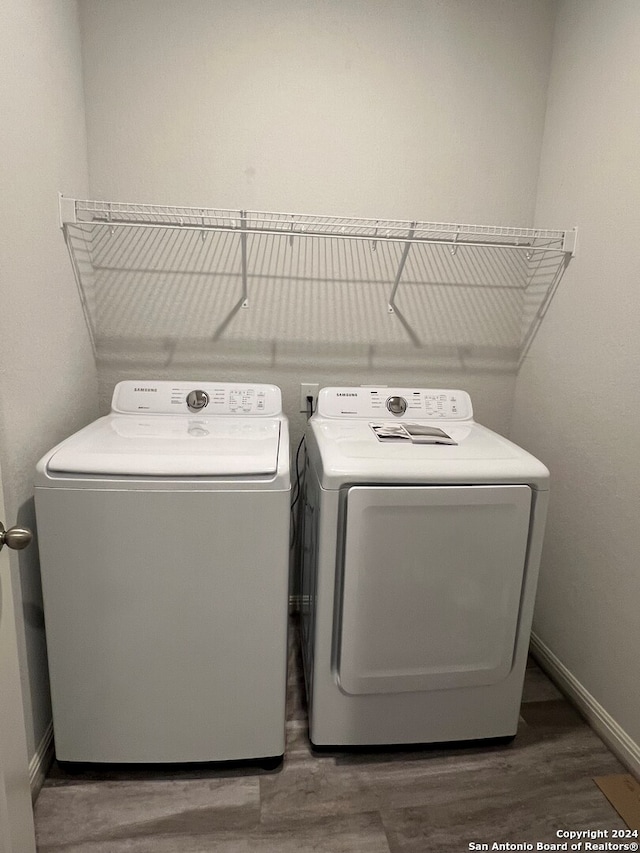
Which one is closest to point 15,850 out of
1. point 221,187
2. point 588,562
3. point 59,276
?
point 59,276

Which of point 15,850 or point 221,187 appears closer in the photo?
point 15,850

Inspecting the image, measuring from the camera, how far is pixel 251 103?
1.87m

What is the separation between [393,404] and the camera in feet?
6.30

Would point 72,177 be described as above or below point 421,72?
below

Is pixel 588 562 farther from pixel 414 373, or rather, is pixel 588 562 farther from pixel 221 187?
pixel 221 187

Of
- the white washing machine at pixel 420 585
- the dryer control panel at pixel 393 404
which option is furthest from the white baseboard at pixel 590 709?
the dryer control panel at pixel 393 404

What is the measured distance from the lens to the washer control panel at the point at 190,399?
5.98 ft

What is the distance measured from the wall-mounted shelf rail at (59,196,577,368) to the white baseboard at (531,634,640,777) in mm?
1194

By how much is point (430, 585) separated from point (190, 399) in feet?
3.20

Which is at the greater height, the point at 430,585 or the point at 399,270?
the point at 399,270

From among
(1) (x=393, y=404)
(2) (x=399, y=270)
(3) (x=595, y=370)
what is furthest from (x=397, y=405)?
(3) (x=595, y=370)

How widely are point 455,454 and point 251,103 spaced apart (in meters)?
1.40

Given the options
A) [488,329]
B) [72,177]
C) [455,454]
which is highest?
[72,177]

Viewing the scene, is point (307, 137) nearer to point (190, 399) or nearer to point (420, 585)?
point (190, 399)
